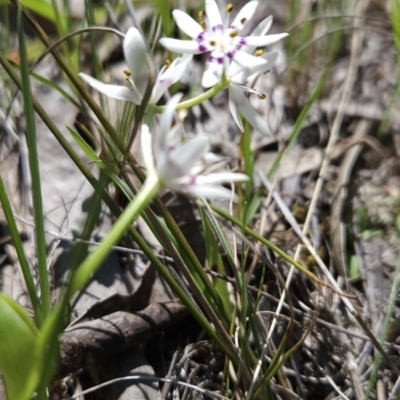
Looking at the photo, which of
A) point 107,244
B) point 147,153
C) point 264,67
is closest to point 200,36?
point 264,67

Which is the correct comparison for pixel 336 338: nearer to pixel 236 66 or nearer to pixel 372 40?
pixel 236 66

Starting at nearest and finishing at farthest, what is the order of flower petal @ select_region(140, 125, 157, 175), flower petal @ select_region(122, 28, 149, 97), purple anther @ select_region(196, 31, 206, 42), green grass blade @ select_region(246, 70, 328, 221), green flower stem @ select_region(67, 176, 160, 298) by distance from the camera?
green flower stem @ select_region(67, 176, 160, 298) < flower petal @ select_region(140, 125, 157, 175) < flower petal @ select_region(122, 28, 149, 97) < purple anther @ select_region(196, 31, 206, 42) < green grass blade @ select_region(246, 70, 328, 221)

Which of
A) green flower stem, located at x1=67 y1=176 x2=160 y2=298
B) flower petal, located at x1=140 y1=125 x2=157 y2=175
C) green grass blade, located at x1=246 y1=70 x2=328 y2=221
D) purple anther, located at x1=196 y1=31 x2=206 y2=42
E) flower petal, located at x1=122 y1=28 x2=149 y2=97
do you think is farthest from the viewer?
green grass blade, located at x1=246 y1=70 x2=328 y2=221

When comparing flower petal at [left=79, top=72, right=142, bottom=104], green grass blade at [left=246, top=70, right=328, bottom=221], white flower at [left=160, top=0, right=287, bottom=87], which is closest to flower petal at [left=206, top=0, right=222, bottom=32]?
white flower at [left=160, top=0, right=287, bottom=87]

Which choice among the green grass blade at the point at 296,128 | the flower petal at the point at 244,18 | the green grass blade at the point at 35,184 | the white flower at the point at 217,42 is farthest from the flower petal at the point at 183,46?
the green grass blade at the point at 296,128

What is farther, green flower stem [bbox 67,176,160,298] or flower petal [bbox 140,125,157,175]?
flower petal [bbox 140,125,157,175]

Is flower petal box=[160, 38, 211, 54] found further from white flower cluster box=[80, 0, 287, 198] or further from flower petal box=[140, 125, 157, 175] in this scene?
flower petal box=[140, 125, 157, 175]

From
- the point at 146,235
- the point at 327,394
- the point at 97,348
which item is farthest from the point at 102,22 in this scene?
the point at 327,394
